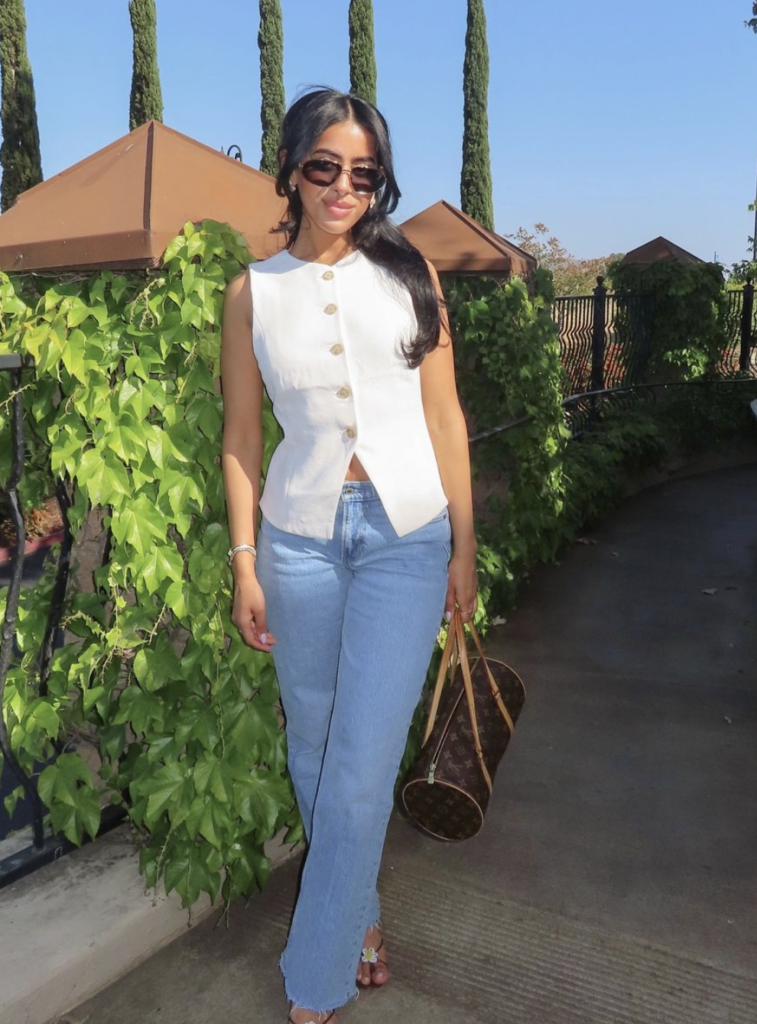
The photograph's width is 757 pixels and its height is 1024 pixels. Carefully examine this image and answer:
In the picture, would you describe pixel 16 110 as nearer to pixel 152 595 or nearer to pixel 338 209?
pixel 152 595

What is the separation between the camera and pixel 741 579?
6.09m

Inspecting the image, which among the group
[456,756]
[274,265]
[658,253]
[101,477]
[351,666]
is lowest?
[456,756]

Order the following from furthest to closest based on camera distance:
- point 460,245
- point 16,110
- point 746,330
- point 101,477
→ 1. point 16,110
2. point 746,330
3. point 460,245
4. point 101,477

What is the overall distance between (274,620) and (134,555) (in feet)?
1.36

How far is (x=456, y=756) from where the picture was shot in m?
2.51

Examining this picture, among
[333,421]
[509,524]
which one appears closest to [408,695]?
[333,421]

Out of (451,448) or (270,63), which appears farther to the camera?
(270,63)

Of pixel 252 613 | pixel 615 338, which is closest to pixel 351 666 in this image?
pixel 252 613

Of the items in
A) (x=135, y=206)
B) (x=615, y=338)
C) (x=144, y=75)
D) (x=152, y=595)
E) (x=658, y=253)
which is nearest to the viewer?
(x=135, y=206)

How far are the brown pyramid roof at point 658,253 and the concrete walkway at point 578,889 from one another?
21.2 ft

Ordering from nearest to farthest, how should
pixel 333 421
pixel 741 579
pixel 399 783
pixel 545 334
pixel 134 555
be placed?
pixel 333 421 → pixel 134 555 → pixel 399 783 → pixel 545 334 → pixel 741 579

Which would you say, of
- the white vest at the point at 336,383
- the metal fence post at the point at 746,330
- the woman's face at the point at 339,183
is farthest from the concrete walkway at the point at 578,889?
the metal fence post at the point at 746,330

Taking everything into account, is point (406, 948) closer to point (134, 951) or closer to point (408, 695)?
point (134, 951)

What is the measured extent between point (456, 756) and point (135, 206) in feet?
5.29
